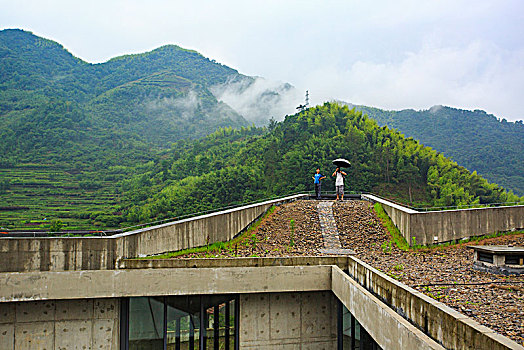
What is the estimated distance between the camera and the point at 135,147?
107 m

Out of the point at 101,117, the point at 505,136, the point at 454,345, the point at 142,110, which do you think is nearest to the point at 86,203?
the point at 101,117

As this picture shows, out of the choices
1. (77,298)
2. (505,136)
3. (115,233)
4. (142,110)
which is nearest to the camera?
(77,298)

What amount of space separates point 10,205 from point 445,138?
94.4m

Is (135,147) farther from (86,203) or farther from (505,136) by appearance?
(505,136)

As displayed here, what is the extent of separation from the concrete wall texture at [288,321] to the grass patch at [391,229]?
3910 mm

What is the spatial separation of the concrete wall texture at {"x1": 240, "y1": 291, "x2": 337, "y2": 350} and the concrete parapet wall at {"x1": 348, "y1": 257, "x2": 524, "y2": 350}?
2701 mm

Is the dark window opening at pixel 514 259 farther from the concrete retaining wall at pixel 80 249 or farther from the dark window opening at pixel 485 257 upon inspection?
the concrete retaining wall at pixel 80 249

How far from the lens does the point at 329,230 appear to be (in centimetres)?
1514

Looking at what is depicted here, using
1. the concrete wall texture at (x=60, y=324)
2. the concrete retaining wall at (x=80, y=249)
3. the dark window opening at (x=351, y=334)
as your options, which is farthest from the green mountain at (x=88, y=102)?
the dark window opening at (x=351, y=334)

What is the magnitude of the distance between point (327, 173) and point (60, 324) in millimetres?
50743

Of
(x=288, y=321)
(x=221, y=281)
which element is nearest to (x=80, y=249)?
(x=221, y=281)

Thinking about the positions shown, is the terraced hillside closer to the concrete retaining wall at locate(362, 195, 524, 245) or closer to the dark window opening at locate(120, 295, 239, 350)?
the dark window opening at locate(120, 295, 239, 350)

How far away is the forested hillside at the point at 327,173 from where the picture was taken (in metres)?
55.2

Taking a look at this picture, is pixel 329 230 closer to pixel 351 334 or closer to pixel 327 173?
pixel 351 334
